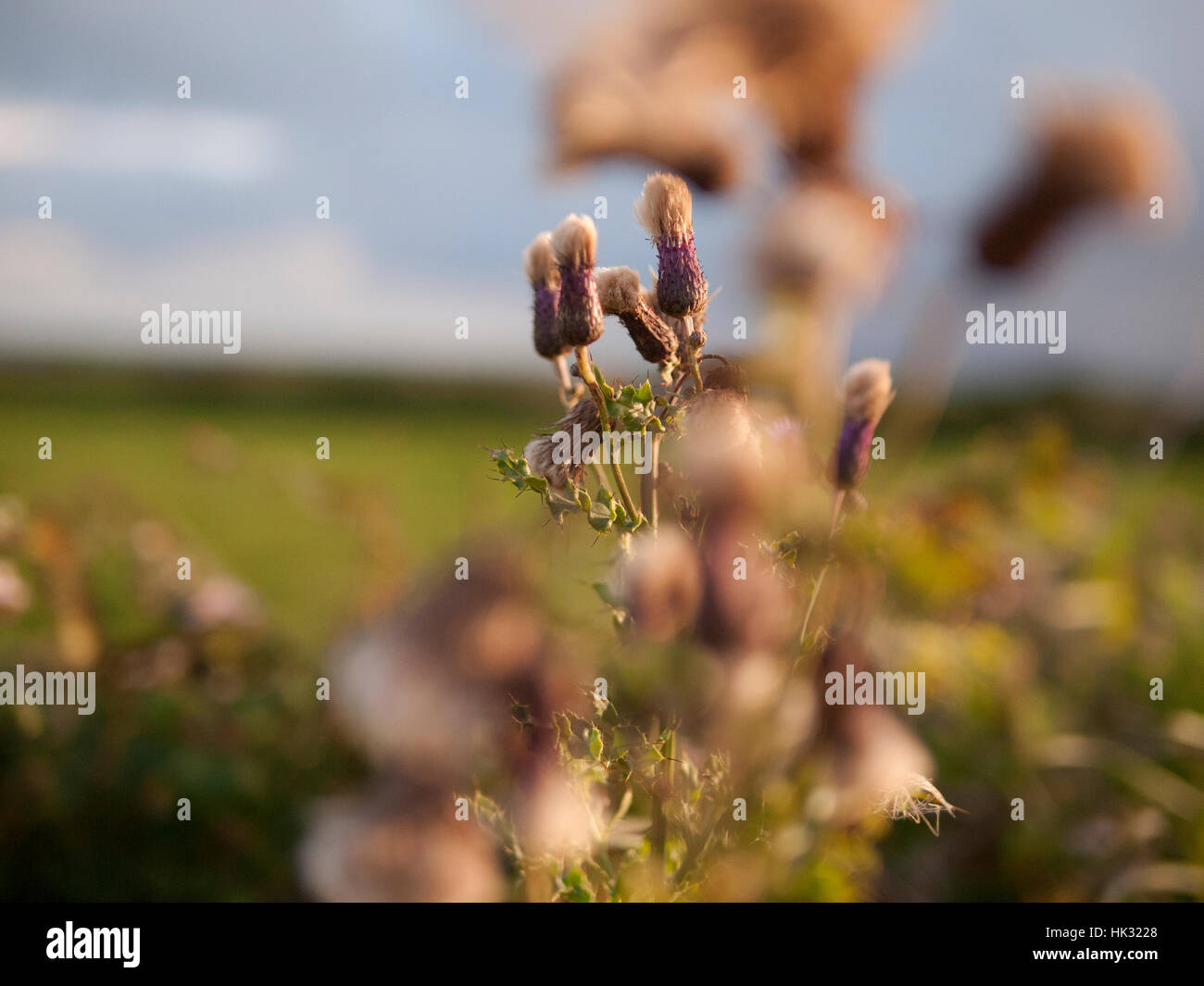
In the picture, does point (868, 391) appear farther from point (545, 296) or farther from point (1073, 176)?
point (1073, 176)

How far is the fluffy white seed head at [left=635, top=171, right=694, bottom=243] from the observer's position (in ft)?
2.06

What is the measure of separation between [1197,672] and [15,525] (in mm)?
2021

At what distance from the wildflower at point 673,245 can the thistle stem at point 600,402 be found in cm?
6

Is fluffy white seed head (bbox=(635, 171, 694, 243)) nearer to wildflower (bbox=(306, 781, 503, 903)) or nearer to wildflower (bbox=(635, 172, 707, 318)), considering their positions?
wildflower (bbox=(635, 172, 707, 318))

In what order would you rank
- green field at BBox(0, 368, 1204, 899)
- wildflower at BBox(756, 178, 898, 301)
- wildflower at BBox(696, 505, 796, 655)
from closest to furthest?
wildflower at BBox(696, 505, 796, 655) → wildflower at BBox(756, 178, 898, 301) → green field at BBox(0, 368, 1204, 899)

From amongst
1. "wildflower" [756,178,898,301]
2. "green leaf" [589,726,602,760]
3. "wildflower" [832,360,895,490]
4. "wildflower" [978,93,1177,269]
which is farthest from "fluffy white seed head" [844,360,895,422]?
"wildflower" [978,93,1177,269]

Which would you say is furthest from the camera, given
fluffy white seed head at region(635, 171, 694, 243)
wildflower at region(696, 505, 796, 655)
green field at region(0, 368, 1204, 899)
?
green field at region(0, 368, 1204, 899)

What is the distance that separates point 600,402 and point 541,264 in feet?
0.33

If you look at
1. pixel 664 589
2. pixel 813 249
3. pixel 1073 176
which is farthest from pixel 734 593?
pixel 1073 176

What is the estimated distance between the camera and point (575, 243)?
23.5 inches

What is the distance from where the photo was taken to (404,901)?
66cm

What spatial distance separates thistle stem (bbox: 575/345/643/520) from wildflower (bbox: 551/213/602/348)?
0.01 m
